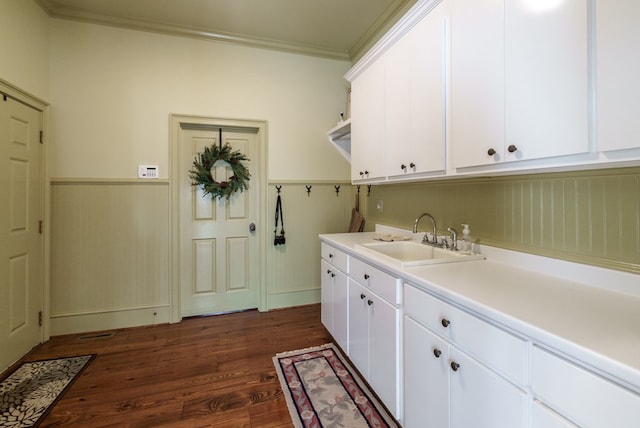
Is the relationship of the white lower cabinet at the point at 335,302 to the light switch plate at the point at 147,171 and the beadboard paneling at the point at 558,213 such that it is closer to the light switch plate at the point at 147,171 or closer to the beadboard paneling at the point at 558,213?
the beadboard paneling at the point at 558,213

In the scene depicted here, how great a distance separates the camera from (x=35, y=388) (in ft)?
6.23

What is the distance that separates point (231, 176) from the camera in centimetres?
313

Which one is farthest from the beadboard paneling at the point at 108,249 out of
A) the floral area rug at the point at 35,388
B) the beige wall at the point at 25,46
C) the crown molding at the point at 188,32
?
the crown molding at the point at 188,32

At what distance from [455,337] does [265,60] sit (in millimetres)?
3261

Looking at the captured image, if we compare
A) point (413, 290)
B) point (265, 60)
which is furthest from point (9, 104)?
point (413, 290)

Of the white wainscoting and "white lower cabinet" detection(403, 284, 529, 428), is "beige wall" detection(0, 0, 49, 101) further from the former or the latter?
"white lower cabinet" detection(403, 284, 529, 428)

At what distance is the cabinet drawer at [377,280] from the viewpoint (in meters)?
1.48

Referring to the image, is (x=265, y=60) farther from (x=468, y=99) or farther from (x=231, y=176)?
(x=468, y=99)

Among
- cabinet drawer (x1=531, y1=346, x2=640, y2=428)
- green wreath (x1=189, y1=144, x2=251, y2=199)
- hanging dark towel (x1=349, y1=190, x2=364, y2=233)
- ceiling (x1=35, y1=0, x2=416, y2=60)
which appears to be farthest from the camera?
hanging dark towel (x1=349, y1=190, x2=364, y2=233)

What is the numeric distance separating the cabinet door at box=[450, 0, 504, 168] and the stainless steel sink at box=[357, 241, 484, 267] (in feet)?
1.81

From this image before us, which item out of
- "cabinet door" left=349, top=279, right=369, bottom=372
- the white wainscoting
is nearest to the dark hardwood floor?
the white wainscoting

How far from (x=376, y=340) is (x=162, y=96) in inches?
119

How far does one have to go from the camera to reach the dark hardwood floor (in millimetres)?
1673

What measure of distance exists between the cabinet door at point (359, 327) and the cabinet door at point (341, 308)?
2.8 inches
